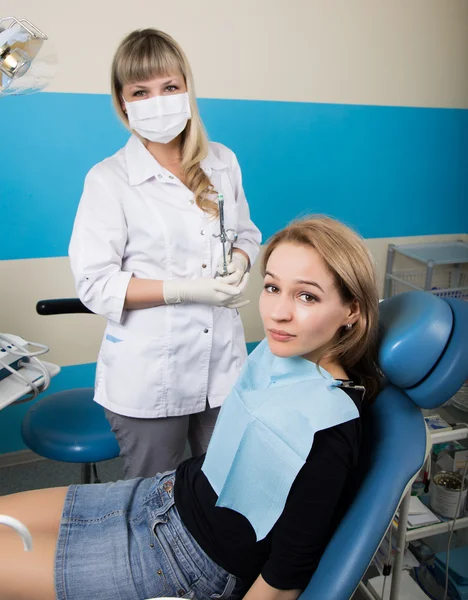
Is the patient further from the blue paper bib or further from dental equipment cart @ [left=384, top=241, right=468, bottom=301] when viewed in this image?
dental equipment cart @ [left=384, top=241, right=468, bottom=301]

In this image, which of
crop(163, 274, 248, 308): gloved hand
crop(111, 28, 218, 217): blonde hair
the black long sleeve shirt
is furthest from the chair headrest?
crop(111, 28, 218, 217): blonde hair

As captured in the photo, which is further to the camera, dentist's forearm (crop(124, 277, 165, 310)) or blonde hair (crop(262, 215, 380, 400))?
dentist's forearm (crop(124, 277, 165, 310))

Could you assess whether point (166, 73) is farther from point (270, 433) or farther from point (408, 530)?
point (408, 530)

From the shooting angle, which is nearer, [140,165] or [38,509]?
[38,509]

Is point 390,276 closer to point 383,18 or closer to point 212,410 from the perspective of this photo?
point 383,18

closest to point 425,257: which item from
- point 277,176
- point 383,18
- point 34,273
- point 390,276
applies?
point 390,276

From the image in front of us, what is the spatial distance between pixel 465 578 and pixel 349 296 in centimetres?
100

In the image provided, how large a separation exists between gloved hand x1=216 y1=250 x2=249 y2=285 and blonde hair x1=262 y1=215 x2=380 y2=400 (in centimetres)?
44

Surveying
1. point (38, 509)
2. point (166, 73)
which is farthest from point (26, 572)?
point (166, 73)

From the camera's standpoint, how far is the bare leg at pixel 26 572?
0.85 metres

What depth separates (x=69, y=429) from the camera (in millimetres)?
1419

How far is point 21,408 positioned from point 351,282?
5.65ft

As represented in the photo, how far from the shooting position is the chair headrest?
→ 80 centimetres

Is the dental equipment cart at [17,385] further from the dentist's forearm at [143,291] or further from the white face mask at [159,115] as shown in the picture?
the white face mask at [159,115]
